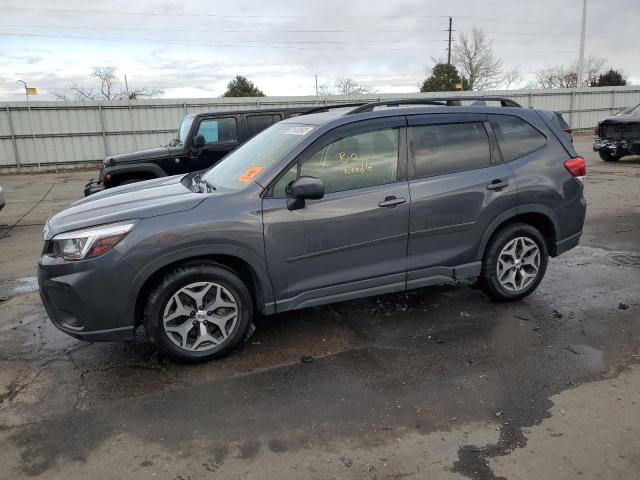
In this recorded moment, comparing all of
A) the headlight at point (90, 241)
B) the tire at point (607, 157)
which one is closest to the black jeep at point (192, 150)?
the headlight at point (90, 241)

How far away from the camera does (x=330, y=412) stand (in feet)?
10.5

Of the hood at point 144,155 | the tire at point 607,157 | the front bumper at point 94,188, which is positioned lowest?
the tire at point 607,157

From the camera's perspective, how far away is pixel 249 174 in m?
4.10

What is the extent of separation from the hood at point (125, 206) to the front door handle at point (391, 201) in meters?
1.38

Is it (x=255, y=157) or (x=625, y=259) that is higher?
(x=255, y=157)

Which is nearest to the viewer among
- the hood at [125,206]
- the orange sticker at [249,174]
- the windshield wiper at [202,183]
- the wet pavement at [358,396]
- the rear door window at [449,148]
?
the wet pavement at [358,396]

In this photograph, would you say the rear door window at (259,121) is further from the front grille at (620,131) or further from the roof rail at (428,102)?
the front grille at (620,131)

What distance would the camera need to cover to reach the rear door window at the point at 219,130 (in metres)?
8.82

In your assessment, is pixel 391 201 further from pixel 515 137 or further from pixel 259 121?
pixel 259 121

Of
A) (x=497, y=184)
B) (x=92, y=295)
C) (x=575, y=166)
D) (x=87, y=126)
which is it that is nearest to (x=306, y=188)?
(x=92, y=295)

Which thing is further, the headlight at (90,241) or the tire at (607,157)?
the tire at (607,157)

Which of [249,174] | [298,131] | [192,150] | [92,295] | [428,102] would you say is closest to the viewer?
[92,295]

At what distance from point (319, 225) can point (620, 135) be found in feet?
47.7

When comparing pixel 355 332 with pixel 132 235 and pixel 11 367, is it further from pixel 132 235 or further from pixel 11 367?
pixel 11 367
